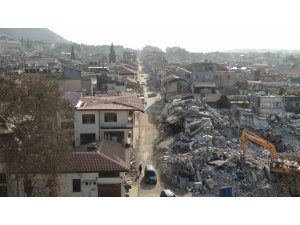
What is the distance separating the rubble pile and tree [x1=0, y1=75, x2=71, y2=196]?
5.65 meters

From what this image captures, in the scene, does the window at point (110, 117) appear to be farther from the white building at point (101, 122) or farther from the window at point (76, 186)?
the window at point (76, 186)

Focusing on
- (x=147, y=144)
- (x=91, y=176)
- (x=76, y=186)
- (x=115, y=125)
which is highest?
(x=115, y=125)

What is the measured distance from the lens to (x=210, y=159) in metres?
16.8

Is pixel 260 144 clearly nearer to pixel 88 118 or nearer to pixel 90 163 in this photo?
pixel 88 118

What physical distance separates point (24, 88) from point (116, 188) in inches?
162

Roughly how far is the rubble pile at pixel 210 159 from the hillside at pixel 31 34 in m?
129

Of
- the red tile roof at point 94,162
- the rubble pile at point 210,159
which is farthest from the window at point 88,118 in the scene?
the rubble pile at point 210,159

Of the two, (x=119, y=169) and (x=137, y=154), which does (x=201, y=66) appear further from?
(x=119, y=169)

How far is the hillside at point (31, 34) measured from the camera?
144925mm

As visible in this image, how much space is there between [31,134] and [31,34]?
157110mm

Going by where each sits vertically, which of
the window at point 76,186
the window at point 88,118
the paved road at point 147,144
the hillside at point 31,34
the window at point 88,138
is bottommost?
the paved road at point 147,144

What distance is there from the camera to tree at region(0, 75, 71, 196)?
10.4 metres

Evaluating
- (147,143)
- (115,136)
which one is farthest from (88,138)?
(147,143)

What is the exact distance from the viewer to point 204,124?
21.2m
